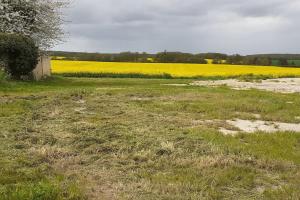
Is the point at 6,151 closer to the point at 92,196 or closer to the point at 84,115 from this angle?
the point at 92,196

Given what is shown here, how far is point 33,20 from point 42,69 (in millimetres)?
3359

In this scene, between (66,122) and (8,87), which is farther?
(8,87)

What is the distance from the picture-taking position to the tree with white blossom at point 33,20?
99.8 feet

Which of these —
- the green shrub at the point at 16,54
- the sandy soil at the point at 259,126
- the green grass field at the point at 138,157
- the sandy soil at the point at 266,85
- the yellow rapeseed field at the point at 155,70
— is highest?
the green shrub at the point at 16,54

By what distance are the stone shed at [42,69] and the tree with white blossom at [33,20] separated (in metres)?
1.12

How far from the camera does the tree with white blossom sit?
30422mm

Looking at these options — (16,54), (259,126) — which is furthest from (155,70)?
(259,126)

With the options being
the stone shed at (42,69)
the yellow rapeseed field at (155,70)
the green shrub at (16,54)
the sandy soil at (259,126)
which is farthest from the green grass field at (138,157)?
the yellow rapeseed field at (155,70)

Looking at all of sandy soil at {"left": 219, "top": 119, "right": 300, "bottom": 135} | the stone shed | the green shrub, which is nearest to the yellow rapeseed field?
the stone shed

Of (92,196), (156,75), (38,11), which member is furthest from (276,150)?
(156,75)

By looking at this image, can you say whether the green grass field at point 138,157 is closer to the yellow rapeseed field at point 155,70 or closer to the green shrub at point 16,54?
the green shrub at point 16,54

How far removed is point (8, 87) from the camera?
23.8m

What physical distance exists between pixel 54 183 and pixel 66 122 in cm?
553

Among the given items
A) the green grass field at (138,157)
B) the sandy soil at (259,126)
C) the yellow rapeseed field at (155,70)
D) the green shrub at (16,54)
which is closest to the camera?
the green grass field at (138,157)
